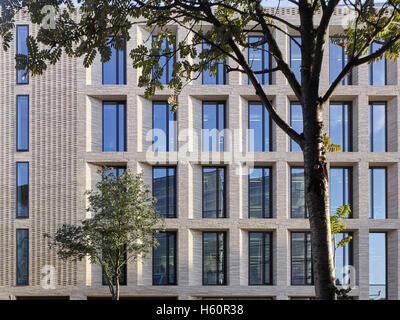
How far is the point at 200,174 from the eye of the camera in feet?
71.0

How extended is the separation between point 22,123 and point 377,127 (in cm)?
1771

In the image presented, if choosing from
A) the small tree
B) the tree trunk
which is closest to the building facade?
the small tree

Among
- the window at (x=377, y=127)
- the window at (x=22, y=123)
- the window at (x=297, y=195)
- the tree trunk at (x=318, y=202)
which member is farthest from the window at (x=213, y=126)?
the tree trunk at (x=318, y=202)

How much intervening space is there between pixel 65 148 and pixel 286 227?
11.2 m

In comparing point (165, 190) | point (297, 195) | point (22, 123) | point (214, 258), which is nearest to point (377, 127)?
point (297, 195)

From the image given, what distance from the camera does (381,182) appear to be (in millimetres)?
21938

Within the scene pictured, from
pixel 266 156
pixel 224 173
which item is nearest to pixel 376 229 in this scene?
pixel 266 156

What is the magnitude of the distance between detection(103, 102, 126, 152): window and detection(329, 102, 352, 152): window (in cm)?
1043

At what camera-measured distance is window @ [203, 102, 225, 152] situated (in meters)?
21.5

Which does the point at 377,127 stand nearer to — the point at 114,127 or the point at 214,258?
the point at 214,258

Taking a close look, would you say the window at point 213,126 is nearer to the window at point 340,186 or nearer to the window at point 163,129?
Answer: the window at point 163,129

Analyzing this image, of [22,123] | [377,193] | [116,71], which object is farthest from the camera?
[116,71]

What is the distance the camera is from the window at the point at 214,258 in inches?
828

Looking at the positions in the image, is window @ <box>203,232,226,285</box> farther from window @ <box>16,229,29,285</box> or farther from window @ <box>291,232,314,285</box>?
window @ <box>16,229,29,285</box>
